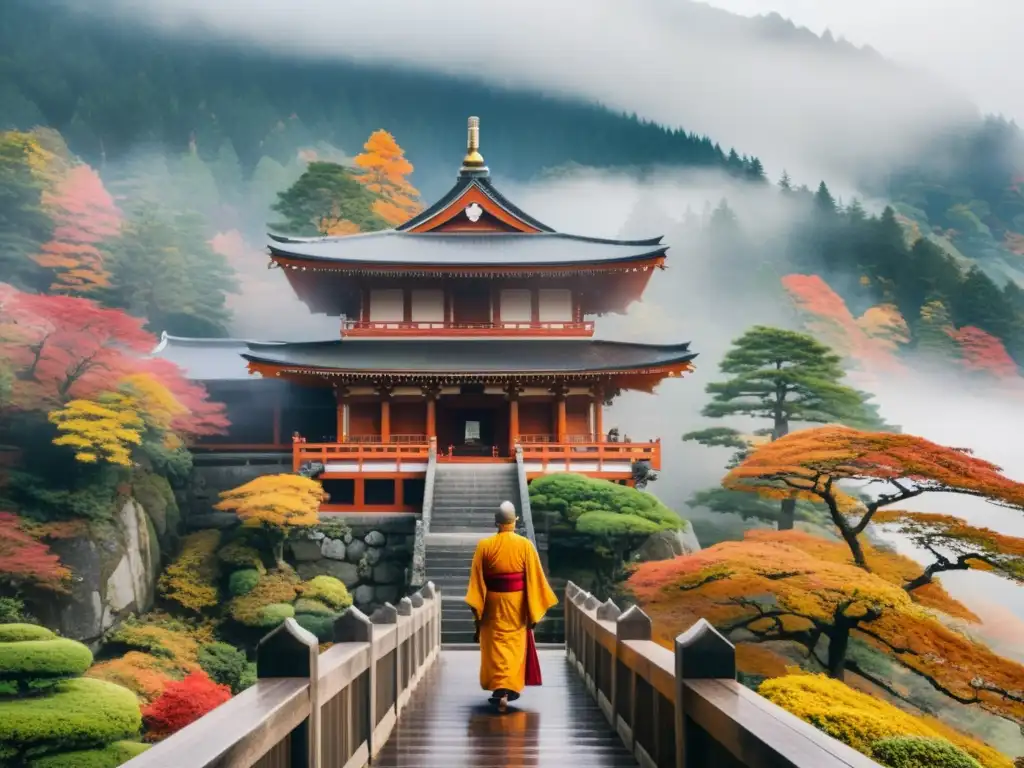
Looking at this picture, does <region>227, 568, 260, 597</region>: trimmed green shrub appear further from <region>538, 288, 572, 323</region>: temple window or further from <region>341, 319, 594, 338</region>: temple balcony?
<region>538, 288, 572, 323</region>: temple window

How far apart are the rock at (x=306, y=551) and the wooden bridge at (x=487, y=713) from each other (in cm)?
1046

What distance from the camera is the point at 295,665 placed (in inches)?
156

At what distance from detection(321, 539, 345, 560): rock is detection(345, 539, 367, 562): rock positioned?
0.17 meters

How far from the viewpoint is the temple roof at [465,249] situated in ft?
81.9

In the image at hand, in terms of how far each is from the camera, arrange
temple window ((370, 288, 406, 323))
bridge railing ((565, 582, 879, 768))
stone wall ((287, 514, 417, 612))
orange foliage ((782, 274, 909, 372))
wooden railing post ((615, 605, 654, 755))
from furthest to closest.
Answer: orange foliage ((782, 274, 909, 372)) < temple window ((370, 288, 406, 323)) < stone wall ((287, 514, 417, 612)) < wooden railing post ((615, 605, 654, 755)) < bridge railing ((565, 582, 879, 768))

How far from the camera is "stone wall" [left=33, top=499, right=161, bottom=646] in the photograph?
1759 centimetres

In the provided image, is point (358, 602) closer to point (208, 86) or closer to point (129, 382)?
point (129, 382)

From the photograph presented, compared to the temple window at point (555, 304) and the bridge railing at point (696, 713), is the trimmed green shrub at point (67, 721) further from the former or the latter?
the temple window at point (555, 304)

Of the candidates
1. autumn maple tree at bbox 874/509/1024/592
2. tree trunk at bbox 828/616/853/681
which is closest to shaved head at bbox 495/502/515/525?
tree trunk at bbox 828/616/853/681

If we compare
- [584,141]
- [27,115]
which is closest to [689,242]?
[584,141]

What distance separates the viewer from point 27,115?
168ft

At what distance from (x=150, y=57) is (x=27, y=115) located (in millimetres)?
14348

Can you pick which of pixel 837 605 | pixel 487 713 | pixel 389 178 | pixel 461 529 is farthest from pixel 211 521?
pixel 389 178

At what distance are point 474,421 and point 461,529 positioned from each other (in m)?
8.13
